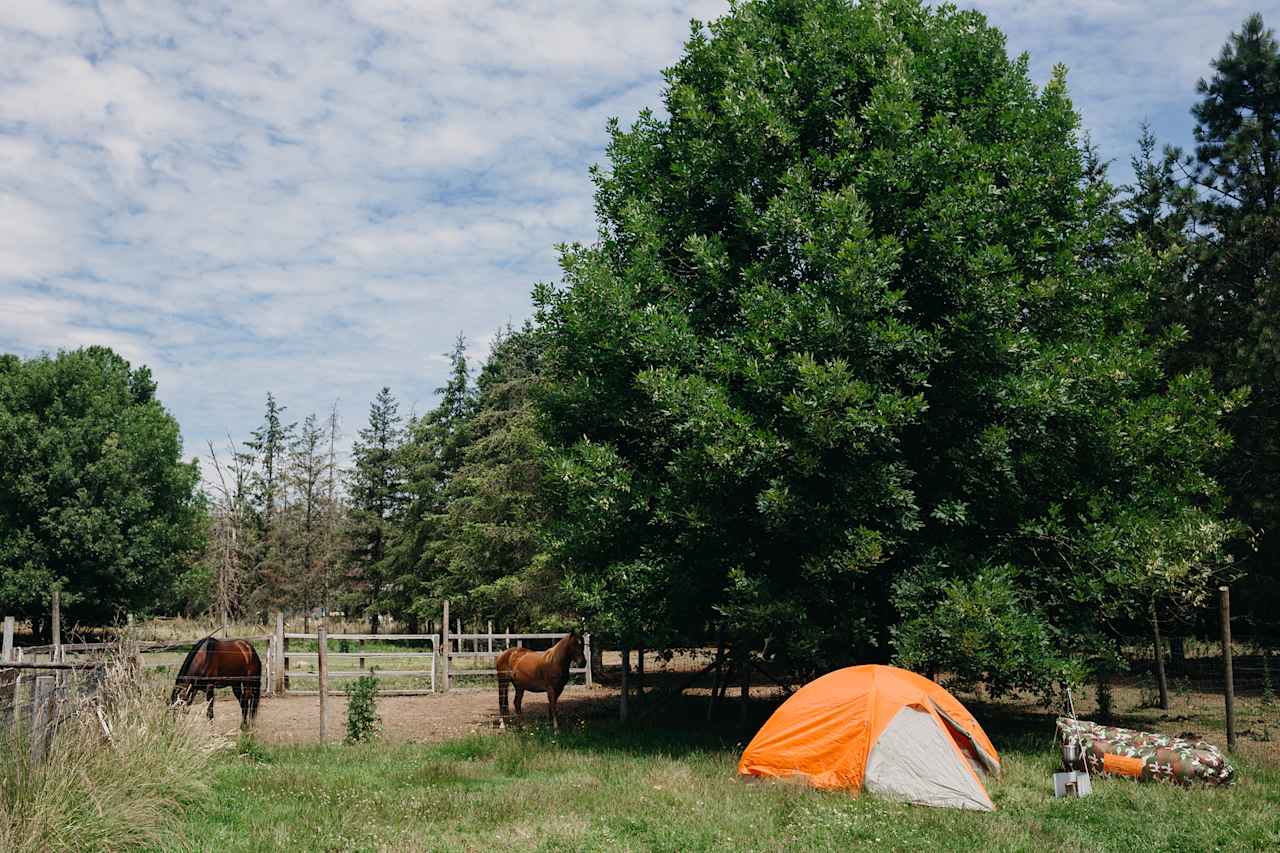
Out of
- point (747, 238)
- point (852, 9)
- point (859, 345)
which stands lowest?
point (859, 345)

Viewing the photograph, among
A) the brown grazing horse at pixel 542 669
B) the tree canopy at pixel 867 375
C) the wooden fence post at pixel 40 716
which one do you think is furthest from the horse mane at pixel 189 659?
the wooden fence post at pixel 40 716

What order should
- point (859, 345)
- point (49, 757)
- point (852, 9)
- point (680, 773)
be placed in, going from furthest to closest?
point (852, 9), point (859, 345), point (680, 773), point (49, 757)

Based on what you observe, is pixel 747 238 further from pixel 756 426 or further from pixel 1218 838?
pixel 1218 838

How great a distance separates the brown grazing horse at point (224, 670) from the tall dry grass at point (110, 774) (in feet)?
17.8

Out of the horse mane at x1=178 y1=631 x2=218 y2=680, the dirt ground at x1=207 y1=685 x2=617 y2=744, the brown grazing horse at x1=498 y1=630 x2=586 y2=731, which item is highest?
the horse mane at x1=178 y1=631 x2=218 y2=680

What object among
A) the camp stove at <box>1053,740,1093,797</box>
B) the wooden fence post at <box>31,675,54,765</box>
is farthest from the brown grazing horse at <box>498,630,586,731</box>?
the wooden fence post at <box>31,675,54,765</box>

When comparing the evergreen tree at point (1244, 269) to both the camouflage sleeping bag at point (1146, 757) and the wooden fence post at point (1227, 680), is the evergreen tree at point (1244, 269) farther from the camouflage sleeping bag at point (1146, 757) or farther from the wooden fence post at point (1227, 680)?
the camouflage sleeping bag at point (1146, 757)

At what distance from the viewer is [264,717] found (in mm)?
21328

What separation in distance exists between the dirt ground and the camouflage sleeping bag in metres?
11.0

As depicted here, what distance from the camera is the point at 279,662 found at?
26141 millimetres

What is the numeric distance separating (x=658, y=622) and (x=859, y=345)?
5.79 meters

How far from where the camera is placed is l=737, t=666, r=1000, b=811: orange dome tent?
11.2 m

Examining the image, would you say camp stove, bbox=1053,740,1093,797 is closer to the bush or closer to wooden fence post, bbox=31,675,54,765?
wooden fence post, bbox=31,675,54,765

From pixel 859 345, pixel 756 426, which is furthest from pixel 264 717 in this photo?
pixel 859 345
